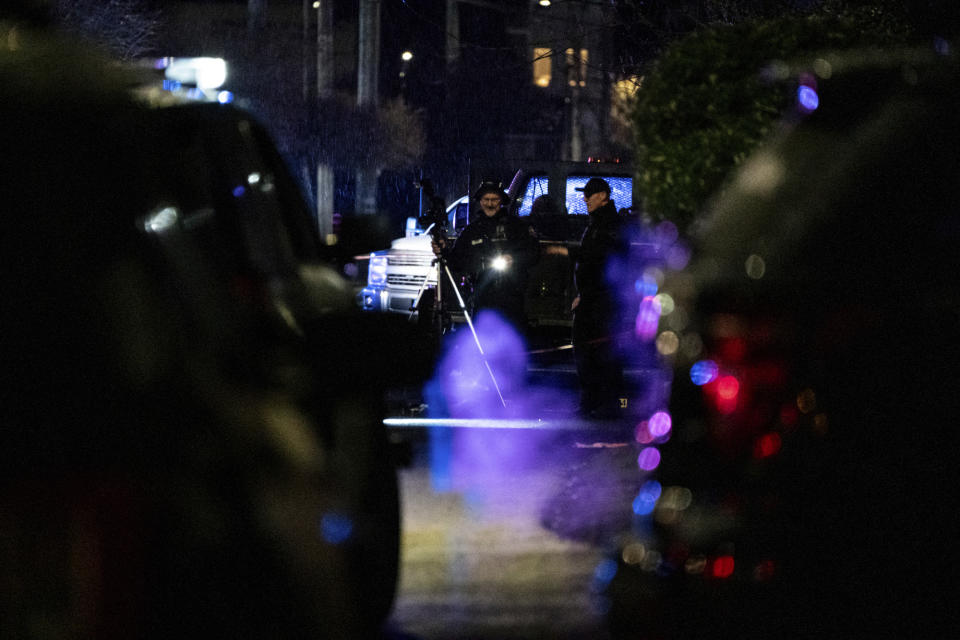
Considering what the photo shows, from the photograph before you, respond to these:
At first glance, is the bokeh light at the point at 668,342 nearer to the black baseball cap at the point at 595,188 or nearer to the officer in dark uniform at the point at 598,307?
the officer in dark uniform at the point at 598,307

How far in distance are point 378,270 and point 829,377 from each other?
16207mm

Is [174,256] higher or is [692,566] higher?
[174,256]

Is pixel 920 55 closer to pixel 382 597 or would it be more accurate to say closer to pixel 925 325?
pixel 925 325

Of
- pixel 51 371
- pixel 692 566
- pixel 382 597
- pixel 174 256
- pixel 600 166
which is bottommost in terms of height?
pixel 382 597

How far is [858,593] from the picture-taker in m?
2.77

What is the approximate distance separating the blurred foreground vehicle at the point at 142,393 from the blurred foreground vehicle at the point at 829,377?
3.45 feet

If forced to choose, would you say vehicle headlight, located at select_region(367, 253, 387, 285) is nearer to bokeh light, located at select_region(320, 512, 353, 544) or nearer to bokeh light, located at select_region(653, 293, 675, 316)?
bokeh light, located at select_region(320, 512, 353, 544)

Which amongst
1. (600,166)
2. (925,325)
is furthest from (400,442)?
(600,166)

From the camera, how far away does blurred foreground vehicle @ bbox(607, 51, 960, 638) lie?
8.81 feet

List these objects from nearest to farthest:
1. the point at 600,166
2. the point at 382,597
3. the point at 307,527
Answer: the point at 307,527 → the point at 382,597 → the point at 600,166

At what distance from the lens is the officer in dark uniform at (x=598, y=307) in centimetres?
1030

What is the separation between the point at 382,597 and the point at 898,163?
2524 millimetres

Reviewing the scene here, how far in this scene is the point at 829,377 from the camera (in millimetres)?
2791

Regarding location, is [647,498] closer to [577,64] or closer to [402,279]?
[577,64]
